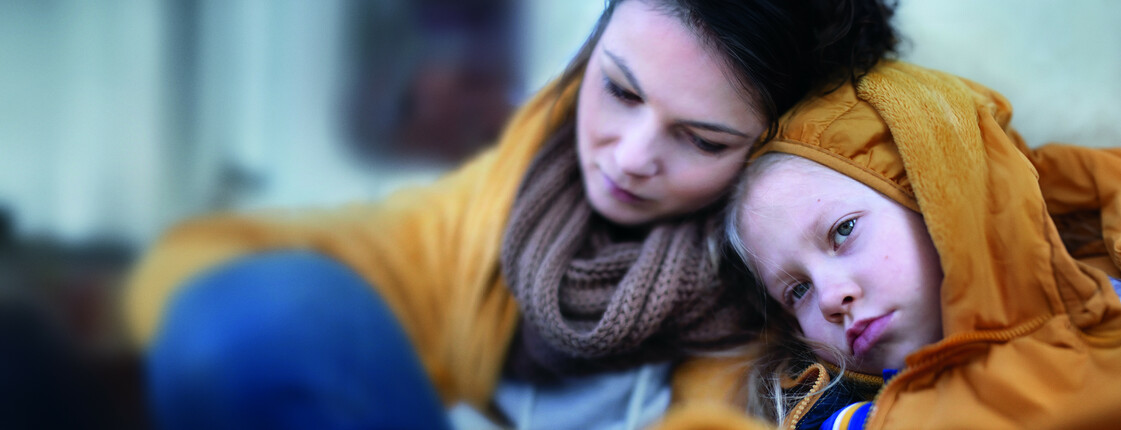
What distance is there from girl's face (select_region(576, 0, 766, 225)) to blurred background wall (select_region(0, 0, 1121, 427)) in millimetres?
54

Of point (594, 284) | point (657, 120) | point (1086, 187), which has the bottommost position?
point (1086, 187)

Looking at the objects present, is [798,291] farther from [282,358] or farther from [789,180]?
[282,358]

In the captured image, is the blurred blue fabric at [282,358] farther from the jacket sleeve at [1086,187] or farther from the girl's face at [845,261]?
the jacket sleeve at [1086,187]

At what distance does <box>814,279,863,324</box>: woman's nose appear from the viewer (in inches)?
21.2

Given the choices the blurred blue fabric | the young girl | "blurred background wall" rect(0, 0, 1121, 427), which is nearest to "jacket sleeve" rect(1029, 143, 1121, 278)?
the young girl

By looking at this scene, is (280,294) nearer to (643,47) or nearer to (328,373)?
(328,373)

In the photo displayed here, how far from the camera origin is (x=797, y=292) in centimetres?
58

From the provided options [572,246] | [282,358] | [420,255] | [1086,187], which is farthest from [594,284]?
[1086,187]

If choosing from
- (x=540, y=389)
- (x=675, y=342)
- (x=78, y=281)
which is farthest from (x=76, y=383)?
(x=675, y=342)

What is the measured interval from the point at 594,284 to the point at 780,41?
9.5 inches

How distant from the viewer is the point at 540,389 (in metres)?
0.58

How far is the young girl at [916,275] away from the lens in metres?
0.51

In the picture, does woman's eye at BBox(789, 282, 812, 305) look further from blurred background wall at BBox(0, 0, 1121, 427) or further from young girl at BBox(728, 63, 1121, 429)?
blurred background wall at BBox(0, 0, 1121, 427)

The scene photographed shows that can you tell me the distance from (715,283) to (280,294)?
33 cm
